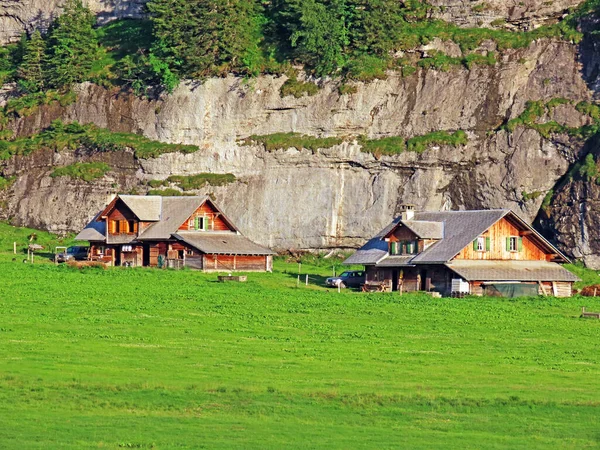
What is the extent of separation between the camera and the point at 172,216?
93.8m

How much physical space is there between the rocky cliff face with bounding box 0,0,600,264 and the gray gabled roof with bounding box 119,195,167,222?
964 centimetres

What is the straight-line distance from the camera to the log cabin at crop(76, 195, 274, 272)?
90188mm

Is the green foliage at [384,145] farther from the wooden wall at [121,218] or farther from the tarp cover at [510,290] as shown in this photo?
the tarp cover at [510,290]

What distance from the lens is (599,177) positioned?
3686 inches

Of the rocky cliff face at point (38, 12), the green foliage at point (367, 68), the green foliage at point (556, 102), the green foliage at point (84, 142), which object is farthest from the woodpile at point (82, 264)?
the rocky cliff face at point (38, 12)

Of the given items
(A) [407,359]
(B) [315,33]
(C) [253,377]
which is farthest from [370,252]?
(C) [253,377]

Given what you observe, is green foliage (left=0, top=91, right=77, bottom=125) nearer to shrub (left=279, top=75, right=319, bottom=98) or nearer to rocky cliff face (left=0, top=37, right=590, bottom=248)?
rocky cliff face (left=0, top=37, right=590, bottom=248)

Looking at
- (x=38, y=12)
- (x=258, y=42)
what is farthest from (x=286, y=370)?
(x=38, y=12)

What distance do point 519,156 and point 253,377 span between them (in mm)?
58236

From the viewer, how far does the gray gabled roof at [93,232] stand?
314 feet

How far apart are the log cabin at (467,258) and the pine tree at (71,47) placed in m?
42.0

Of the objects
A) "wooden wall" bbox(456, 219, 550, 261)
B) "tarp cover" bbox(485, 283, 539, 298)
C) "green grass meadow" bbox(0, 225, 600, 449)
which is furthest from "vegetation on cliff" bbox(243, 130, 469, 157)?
"green grass meadow" bbox(0, 225, 600, 449)

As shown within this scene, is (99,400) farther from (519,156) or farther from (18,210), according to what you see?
(18,210)

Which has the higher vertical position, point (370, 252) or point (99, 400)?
point (370, 252)
